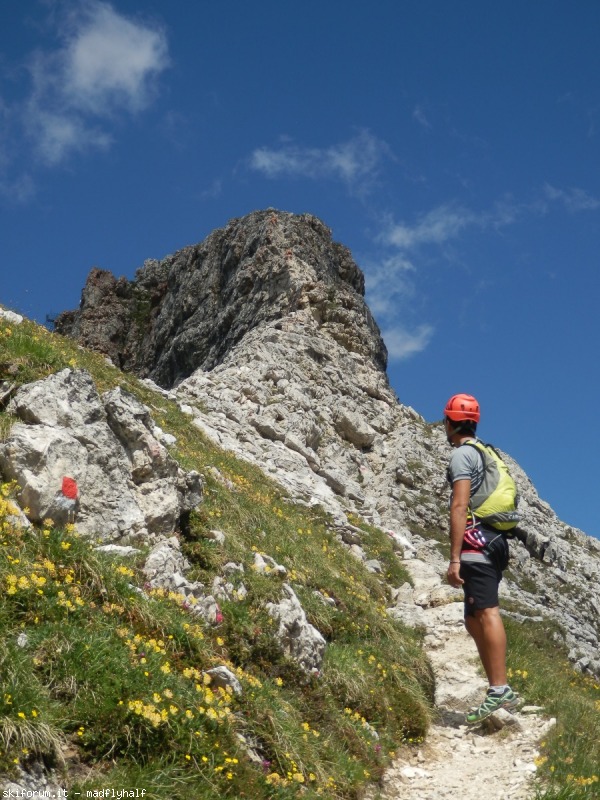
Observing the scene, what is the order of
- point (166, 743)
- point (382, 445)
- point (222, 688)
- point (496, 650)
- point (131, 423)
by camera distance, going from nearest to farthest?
1. point (166, 743)
2. point (222, 688)
3. point (496, 650)
4. point (131, 423)
5. point (382, 445)

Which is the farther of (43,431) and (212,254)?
(212,254)

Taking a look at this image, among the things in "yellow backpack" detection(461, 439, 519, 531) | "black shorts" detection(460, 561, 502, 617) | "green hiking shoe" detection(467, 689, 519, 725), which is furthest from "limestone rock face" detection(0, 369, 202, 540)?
"green hiking shoe" detection(467, 689, 519, 725)

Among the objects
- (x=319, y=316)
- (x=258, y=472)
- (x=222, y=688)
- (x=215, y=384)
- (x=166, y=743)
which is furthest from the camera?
(x=319, y=316)

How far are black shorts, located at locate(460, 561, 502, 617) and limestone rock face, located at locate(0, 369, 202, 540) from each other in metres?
4.13

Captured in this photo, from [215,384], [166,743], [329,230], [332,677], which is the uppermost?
[329,230]

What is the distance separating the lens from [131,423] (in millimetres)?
10727

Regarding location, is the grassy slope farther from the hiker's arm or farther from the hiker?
the hiker's arm

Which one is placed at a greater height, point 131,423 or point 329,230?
point 329,230

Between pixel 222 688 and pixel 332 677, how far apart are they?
2.79 m

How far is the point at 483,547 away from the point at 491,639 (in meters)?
1.14

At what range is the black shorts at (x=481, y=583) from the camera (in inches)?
354

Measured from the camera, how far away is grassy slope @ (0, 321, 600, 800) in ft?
18.6

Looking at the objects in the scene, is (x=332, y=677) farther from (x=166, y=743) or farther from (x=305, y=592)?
(x=166, y=743)

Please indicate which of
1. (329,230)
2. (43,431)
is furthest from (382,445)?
(43,431)
